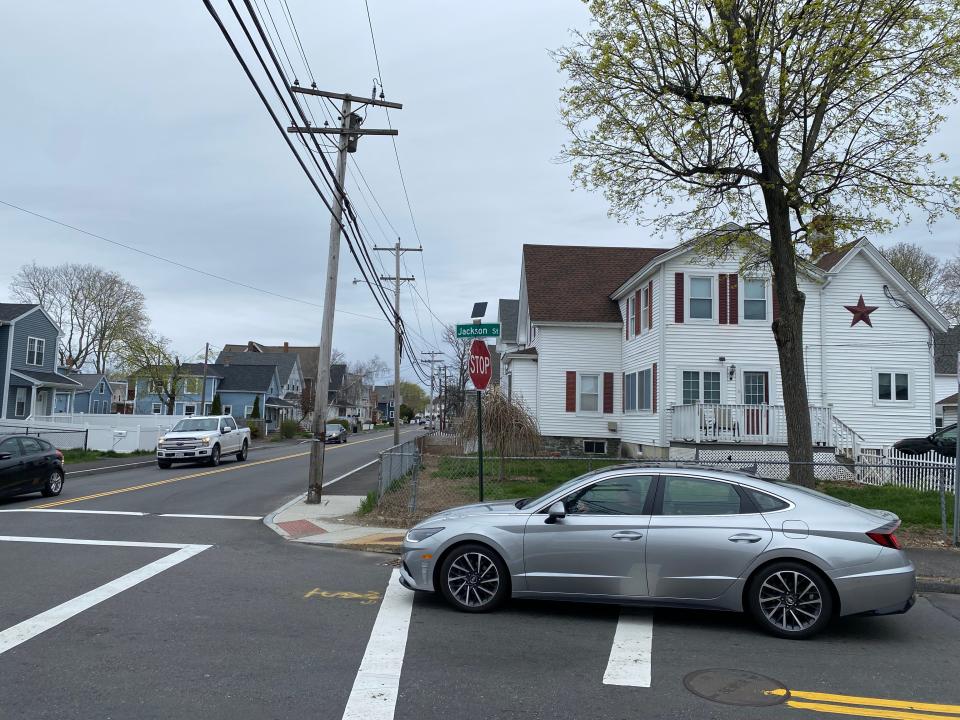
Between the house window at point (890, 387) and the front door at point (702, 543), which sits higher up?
the house window at point (890, 387)

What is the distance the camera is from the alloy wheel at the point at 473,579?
724 centimetres

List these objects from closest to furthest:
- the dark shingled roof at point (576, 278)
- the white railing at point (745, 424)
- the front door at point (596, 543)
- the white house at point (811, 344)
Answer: the front door at point (596, 543)
the white railing at point (745, 424)
the white house at point (811, 344)
the dark shingled roof at point (576, 278)

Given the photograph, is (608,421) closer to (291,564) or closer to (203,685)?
(291,564)

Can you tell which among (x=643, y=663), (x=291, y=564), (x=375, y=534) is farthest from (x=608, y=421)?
(x=643, y=663)

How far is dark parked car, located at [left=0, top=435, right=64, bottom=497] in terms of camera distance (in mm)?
15000

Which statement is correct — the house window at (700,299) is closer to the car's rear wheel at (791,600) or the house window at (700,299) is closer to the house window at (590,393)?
the house window at (590,393)

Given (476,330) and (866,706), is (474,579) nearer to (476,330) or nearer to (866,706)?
(866,706)

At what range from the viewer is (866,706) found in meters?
5.08

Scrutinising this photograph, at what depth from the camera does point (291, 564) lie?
377 inches

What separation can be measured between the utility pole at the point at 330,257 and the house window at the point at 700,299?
36.8 feet

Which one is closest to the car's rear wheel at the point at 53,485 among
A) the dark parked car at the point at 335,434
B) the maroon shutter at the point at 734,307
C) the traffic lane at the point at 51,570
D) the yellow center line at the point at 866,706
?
the traffic lane at the point at 51,570

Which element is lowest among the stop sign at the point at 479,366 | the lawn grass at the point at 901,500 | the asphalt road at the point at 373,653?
the asphalt road at the point at 373,653

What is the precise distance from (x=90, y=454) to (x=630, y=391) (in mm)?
21172

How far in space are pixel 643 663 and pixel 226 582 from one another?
4766 mm
